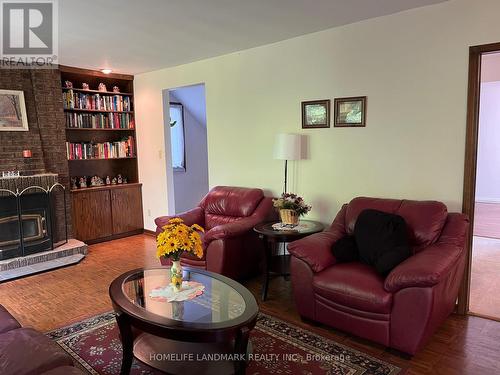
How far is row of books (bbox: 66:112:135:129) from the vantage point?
518 centimetres

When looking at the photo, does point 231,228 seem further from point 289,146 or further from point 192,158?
point 192,158

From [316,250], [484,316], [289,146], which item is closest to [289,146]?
[289,146]

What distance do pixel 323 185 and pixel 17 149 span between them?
11.6 ft

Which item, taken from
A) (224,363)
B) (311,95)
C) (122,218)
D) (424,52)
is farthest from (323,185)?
(122,218)

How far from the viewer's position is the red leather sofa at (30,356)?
1.62 m

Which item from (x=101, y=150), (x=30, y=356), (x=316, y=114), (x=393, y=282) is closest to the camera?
(x=30, y=356)

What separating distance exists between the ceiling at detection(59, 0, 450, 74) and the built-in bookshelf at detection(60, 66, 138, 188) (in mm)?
945

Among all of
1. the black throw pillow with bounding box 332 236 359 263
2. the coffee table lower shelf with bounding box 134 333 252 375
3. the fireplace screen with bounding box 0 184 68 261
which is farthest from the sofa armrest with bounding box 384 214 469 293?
the fireplace screen with bounding box 0 184 68 261

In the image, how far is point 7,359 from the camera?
1690mm

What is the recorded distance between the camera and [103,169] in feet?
19.1

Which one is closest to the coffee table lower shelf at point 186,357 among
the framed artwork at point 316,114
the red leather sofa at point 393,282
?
the red leather sofa at point 393,282

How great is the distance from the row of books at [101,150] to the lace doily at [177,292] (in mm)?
3432

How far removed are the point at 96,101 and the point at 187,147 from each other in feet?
5.54

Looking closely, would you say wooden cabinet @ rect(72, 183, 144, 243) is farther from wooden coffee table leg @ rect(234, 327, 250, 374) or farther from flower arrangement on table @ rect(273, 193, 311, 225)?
wooden coffee table leg @ rect(234, 327, 250, 374)
